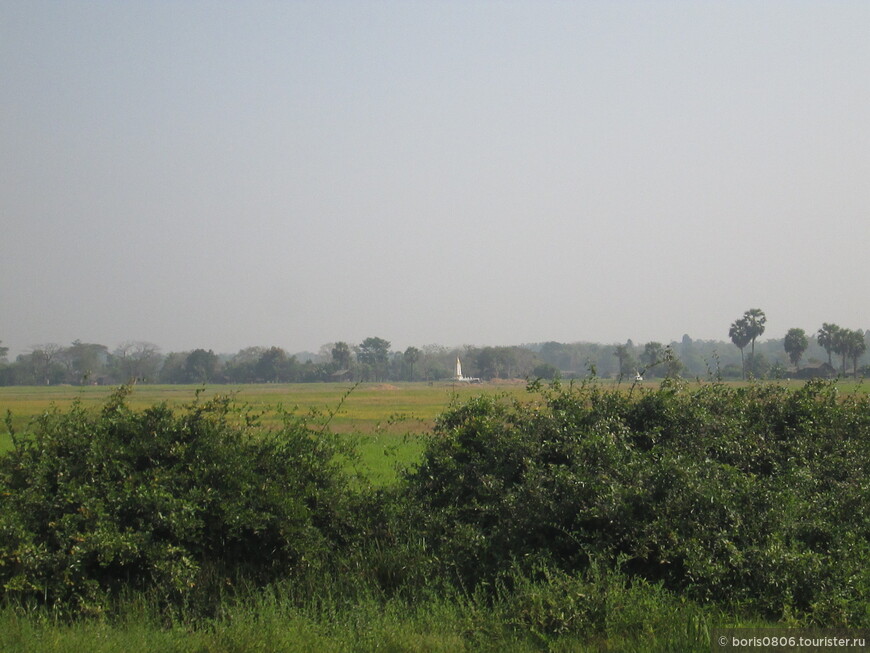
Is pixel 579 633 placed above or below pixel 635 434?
below

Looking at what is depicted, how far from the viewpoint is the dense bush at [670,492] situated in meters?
6.63

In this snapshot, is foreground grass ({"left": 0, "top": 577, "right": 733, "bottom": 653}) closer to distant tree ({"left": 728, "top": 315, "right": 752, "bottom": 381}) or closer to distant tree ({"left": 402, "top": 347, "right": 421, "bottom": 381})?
distant tree ({"left": 728, "top": 315, "right": 752, "bottom": 381})

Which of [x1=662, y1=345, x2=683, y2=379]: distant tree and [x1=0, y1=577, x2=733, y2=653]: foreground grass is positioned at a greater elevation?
[x1=662, y1=345, x2=683, y2=379]: distant tree

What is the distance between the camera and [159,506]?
779 cm

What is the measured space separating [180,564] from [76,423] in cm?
261

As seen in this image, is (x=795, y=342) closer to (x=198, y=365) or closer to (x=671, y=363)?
(x=671, y=363)

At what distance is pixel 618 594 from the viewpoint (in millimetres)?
6449

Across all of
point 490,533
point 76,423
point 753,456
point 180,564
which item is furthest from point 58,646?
point 753,456

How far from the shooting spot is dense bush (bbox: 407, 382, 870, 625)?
261 inches

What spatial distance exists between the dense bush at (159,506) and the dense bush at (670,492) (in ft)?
4.79

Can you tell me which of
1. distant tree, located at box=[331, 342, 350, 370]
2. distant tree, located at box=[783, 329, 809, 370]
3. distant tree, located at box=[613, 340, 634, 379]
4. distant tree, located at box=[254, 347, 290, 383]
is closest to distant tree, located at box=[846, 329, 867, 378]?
distant tree, located at box=[783, 329, 809, 370]

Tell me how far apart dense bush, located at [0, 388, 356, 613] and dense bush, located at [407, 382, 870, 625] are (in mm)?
1459

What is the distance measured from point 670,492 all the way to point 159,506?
495cm

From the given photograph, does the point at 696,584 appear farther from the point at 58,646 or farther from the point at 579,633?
the point at 58,646
